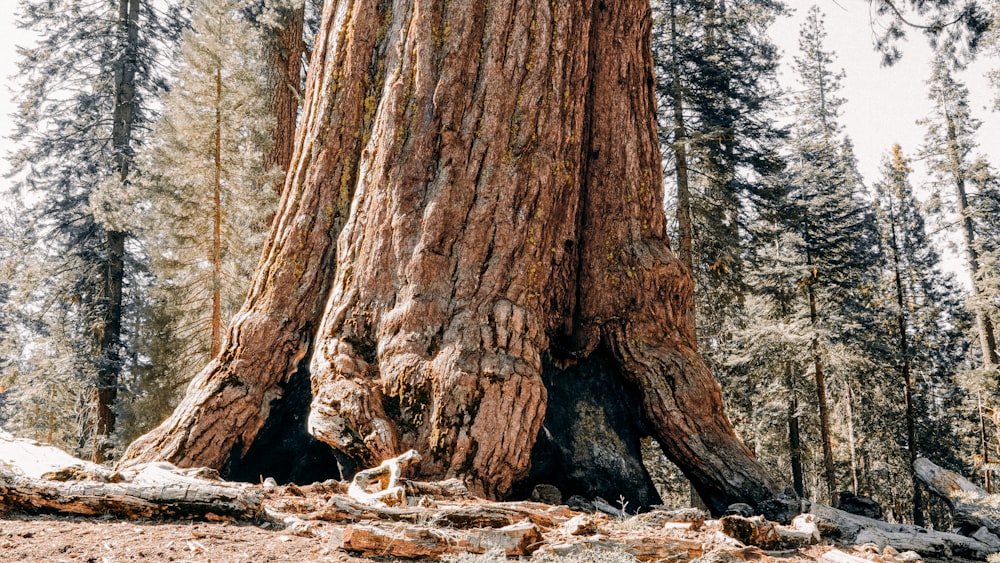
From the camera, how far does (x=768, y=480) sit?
600 cm

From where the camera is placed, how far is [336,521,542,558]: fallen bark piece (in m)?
3.08

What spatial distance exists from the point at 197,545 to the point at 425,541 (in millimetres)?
1100

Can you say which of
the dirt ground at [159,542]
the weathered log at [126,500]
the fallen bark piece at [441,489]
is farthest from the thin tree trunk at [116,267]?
the fallen bark piece at [441,489]

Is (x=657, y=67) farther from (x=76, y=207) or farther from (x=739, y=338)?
(x=76, y=207)

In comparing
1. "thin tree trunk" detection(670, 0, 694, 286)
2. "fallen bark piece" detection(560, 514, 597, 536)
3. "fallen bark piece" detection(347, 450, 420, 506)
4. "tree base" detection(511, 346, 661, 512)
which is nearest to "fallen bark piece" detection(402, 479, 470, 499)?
"fallen bark piece" detection(347, 450, 420, 506)

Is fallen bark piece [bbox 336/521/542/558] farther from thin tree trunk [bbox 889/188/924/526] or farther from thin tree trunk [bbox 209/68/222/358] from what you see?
thin tree trunk [bbox 889/188/924/526]

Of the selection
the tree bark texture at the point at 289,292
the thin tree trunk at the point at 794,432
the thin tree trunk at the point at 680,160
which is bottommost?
the thin tree trunk at the point at 794,432

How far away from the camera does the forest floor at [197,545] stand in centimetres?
288

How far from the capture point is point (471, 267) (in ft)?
19.3

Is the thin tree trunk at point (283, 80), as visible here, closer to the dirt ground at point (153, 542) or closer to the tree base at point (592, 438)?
the tree base at point (592, 438)

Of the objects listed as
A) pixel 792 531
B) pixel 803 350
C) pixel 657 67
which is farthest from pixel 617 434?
pixel 803 350

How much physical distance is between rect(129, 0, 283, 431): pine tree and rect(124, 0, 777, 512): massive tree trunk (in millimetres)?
5547

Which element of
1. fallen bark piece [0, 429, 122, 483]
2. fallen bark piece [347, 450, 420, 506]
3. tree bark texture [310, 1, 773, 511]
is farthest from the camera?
tree bark texture [310, 1, 773, 511]

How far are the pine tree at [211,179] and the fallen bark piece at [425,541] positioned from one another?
9.54 meters
